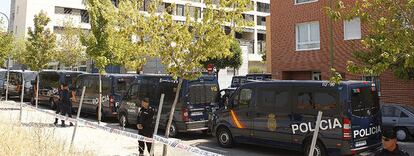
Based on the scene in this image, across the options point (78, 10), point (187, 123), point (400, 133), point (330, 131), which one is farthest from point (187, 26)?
point (78, 10)

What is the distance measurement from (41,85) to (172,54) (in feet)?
53.6

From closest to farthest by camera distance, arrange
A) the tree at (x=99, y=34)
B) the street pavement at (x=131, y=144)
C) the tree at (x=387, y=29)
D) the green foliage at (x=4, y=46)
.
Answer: the tree at (x=387, y=29) < the street pavement at (x=131, y=144) < the tree at (x=99, y=34) < the green foliage at (x=4, y=46)

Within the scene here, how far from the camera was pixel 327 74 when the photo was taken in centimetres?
2197

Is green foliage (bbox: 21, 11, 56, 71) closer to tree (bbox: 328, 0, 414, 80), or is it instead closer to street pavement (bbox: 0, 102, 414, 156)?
street pavement (bbox: 0, 102, 414, 156)

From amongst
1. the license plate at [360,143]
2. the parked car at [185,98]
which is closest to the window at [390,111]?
the license plate at [360,143]

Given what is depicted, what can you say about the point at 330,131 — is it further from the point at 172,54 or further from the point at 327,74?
the point at 327,74

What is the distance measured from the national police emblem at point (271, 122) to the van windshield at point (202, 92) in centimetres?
313

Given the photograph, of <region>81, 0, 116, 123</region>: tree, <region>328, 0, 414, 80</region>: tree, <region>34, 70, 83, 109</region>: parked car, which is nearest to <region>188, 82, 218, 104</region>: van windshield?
<region>81, 0, 116, 123</region>: tree

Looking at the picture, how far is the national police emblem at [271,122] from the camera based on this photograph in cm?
1039

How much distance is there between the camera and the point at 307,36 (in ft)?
76.3

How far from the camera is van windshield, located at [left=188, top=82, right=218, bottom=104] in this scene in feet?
42.5

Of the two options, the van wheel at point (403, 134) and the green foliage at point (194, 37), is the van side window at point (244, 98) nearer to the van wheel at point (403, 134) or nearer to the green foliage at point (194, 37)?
the green foliage at point (194, 37)

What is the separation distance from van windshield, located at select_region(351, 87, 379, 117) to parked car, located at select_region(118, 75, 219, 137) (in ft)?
16.7

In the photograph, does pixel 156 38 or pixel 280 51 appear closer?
pixel 156 38
